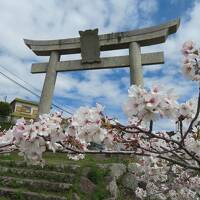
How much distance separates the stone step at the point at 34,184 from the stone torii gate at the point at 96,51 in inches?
175

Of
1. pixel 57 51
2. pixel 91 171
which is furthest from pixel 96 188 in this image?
pixel 57 51

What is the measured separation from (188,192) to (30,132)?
426 centimetres

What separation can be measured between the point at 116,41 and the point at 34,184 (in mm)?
5996

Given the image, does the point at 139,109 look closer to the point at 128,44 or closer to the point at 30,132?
the point at 30,132

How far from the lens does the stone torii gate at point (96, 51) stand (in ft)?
32.3

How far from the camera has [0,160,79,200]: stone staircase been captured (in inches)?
219

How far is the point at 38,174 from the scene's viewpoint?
6.39 meters

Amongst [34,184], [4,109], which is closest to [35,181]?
[34,184]

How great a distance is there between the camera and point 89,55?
10.6 metres

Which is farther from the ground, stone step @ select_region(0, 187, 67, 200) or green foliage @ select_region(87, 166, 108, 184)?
green foliage @ select_region(87, 166, 108, 184)

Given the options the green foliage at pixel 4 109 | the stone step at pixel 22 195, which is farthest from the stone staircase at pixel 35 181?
the green foliage at pixel 4 109

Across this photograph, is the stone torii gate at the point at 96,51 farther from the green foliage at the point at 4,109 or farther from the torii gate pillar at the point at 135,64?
the green foliage at the point at 4,109

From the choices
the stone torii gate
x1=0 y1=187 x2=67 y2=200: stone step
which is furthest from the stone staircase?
the stone torii gate

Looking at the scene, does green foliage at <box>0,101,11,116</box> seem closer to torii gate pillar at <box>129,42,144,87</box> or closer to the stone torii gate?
the stone torii gate
